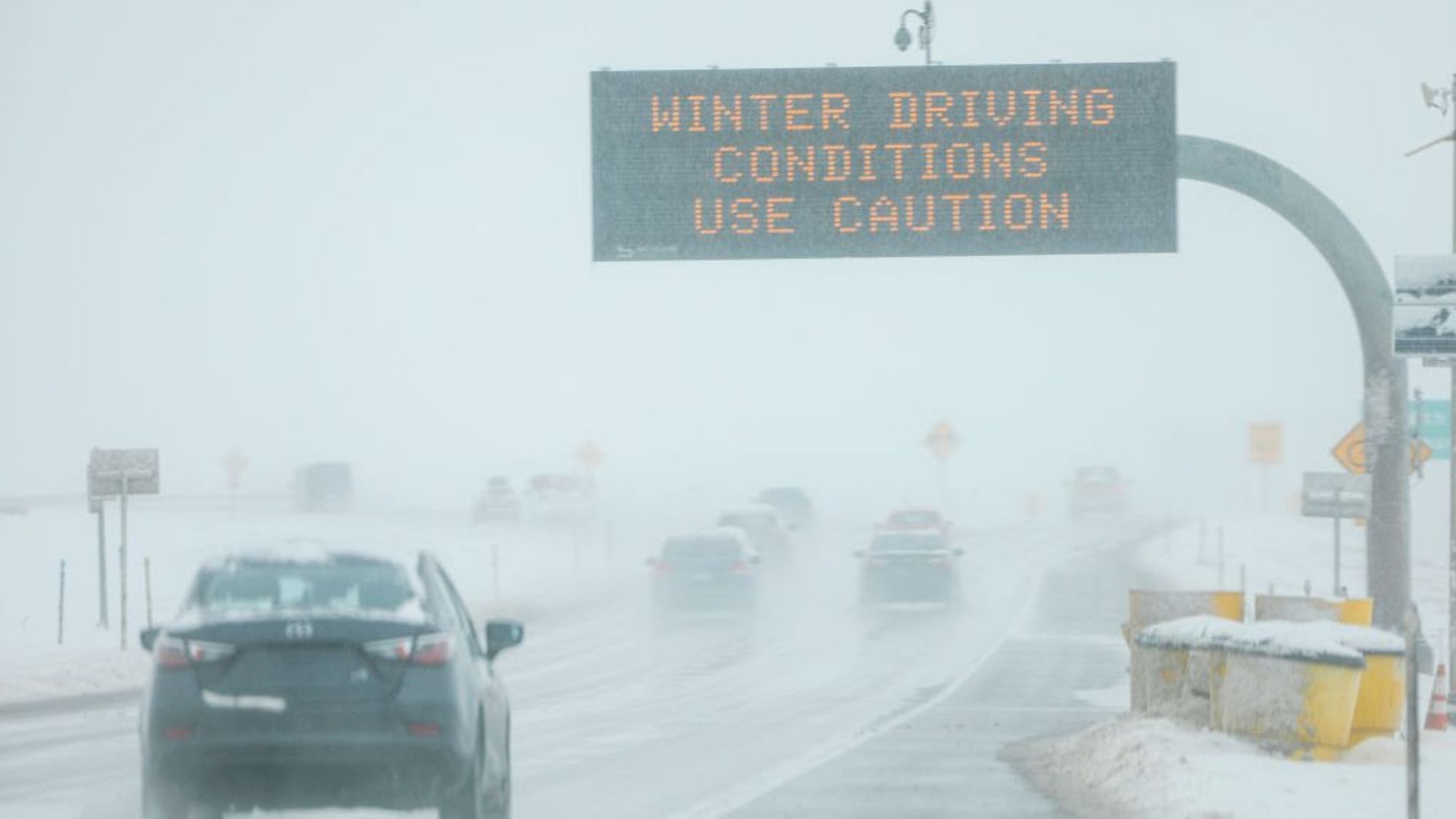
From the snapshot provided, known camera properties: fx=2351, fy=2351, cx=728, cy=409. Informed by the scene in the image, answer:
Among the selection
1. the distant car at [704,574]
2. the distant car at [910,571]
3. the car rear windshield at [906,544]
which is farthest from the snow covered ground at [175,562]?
the car rear windshield at [906,544]

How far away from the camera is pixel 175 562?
55969mm

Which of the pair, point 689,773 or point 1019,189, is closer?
point 689,773

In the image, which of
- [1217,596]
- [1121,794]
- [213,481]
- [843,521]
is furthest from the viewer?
[213,481]

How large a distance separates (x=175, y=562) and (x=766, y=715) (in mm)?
34012

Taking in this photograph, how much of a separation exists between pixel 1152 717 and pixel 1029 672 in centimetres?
1222

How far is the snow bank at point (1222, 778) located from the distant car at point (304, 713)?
5108mm

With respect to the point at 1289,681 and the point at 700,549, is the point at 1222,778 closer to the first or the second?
the point at 1289,681

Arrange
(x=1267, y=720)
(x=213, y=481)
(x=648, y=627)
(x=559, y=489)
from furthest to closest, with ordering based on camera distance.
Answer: (x=213, y=481) < (x=559, y=489) < (x=648, y=627) < (x=1267, y=720)

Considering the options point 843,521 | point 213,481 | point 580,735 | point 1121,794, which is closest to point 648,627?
point 580,735

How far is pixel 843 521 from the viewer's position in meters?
121

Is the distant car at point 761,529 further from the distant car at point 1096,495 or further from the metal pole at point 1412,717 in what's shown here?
the metal pole at point 1412,717

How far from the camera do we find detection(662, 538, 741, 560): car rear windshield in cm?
4750

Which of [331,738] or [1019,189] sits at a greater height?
[1019,189]

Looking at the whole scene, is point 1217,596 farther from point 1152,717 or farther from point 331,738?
point 331,738
